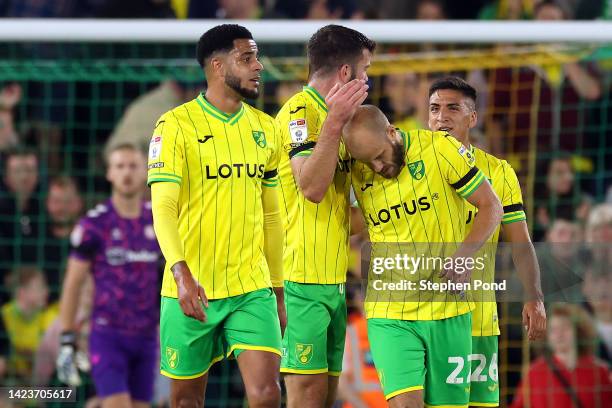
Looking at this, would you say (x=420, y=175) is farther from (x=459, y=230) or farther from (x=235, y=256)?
(x=235, y=256)

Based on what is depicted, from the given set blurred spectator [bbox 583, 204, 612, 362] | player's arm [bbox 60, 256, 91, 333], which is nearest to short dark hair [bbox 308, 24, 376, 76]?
blurred spectator [bbox 583, 204, 612, 362]

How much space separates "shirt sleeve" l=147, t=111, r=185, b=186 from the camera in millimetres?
5018

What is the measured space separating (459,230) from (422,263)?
236 millimetres

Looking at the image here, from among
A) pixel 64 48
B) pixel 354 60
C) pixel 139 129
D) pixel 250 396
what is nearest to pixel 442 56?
pixel 139 129

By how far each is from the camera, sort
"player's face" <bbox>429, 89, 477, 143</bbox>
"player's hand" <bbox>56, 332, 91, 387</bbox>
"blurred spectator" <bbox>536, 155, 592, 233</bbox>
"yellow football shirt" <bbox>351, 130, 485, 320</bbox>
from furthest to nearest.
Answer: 1. "blurred spectator" <bbox>536, 155, 592, 233</bbox>
2. "player's hand" <bbox>56, 332, 91, 387</bbox>
3. "player's face" <bbox>429, 89, 477, 143</bbox>
4. "yellow football shirt" <bbox>351, 130, 485, 320</bbox>

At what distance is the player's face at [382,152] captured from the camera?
5.11 meters

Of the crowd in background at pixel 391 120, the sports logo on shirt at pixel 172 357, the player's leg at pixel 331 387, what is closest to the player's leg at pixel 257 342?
the sports logo on shirt at pixel 172 357

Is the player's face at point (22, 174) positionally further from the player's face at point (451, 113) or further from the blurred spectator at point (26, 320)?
the player's face at point (451, 113)

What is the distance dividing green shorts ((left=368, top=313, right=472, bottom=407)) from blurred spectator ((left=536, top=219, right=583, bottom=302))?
1.46 meters

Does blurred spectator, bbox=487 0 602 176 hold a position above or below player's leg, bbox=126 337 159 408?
above

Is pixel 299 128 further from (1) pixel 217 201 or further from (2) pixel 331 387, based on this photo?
(2) pixel 331 387

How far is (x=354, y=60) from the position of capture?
5.38 meters

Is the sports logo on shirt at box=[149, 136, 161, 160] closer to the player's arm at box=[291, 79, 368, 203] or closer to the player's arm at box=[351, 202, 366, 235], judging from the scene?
the player's arm at box=[291, 79, 368, 203]

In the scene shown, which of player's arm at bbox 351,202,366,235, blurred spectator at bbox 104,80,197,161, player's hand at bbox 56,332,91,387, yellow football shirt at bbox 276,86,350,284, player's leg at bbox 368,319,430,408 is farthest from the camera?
blurred spectator at bbox 104,80,197,161
